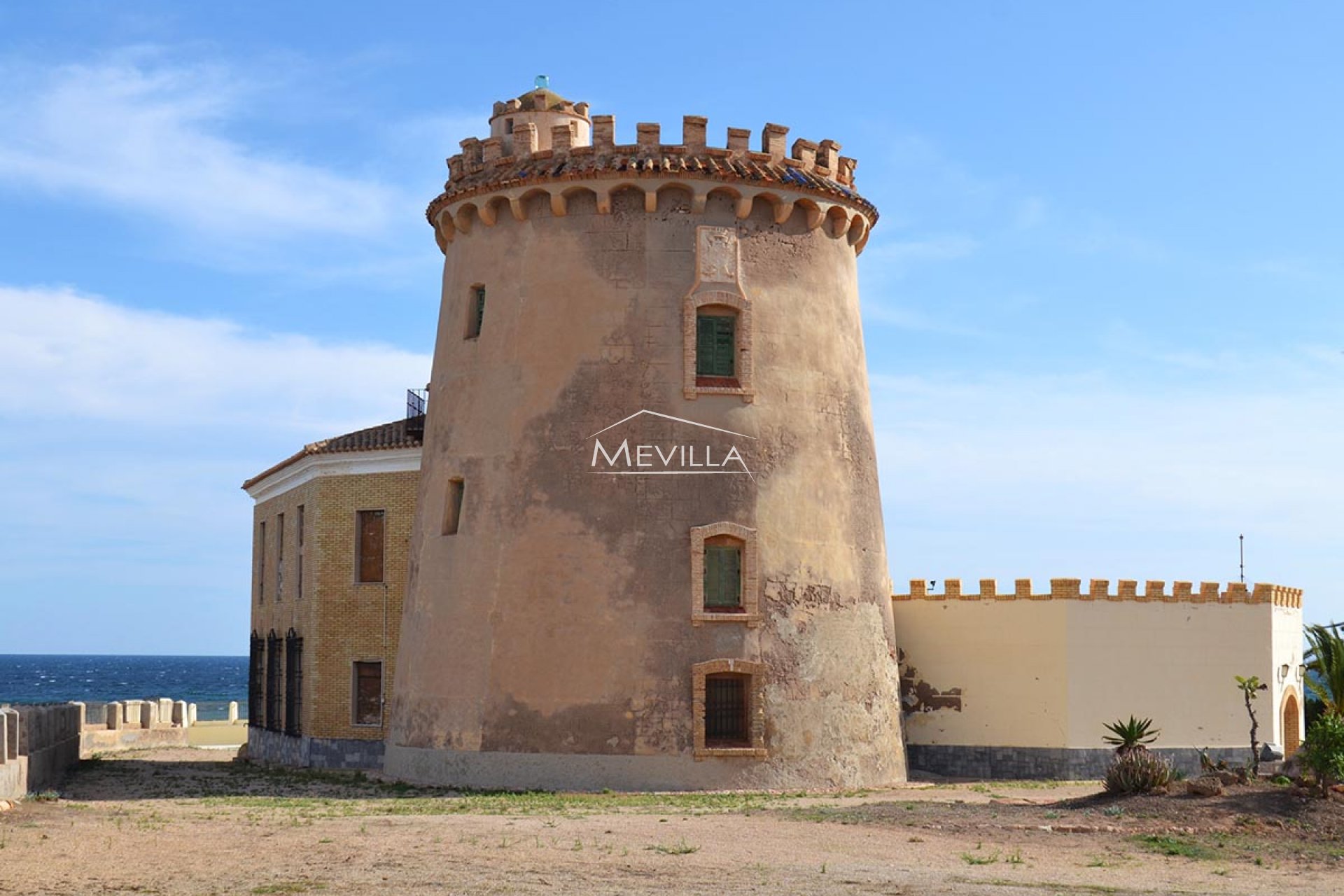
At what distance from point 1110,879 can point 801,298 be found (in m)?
14.9

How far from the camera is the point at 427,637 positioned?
31.5 m

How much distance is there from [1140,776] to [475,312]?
50.5 ft

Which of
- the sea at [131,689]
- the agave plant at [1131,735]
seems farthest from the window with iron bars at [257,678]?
the sea at [131,689]

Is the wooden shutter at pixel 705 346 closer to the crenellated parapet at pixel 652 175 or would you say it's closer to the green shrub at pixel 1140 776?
the crenellated parapet at pixel 652 175

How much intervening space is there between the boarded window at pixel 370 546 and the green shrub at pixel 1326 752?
65.8 feet

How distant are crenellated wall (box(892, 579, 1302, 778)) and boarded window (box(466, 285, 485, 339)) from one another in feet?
36.9

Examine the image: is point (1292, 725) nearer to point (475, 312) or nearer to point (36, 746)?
point (475, 312)

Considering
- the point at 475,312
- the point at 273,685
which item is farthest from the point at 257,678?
the point at 475,312

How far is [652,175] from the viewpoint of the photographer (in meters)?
30.2

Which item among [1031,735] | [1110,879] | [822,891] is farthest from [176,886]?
[1031,735]

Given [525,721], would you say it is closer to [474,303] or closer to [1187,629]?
[474,303]

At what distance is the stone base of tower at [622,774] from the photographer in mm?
28766

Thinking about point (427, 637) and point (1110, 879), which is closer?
point (1110, 879)

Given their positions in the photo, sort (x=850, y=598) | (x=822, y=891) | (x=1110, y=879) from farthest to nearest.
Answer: (x=850, y=598) < (x=1110, y=879) < (x=822, y=891)
